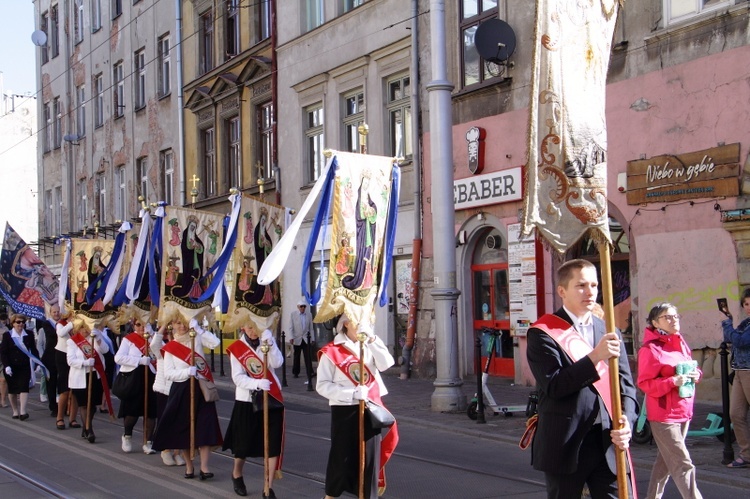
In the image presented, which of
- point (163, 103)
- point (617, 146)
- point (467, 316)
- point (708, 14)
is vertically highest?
point (163, 103)

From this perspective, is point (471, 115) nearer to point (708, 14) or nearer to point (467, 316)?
point (467, 316)

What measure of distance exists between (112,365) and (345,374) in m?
9.46

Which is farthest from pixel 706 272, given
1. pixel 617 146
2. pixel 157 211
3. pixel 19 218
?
pixel 19 218

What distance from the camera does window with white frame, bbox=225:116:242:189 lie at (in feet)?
94.6

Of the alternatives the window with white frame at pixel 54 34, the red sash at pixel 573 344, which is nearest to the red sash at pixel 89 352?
the red sash at pixel 573 344

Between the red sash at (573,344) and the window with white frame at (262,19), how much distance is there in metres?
22.9

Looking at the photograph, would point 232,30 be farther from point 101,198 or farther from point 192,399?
point 192,399

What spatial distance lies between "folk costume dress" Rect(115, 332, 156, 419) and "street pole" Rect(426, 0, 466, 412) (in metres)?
4.24

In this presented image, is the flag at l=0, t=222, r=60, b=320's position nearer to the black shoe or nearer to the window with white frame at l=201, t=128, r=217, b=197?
the black shoe

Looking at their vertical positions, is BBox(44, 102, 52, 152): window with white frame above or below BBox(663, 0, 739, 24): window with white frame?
above

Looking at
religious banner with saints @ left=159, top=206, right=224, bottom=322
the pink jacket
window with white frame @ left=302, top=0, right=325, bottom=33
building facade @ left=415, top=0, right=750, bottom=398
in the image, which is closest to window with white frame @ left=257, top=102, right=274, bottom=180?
window with white frame @ left=302, top=0, right=325, bottom=33

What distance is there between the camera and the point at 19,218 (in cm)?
5831

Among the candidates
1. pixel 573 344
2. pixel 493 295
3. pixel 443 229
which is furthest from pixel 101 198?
pixel 573 344

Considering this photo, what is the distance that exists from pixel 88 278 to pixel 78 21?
2773 cm
